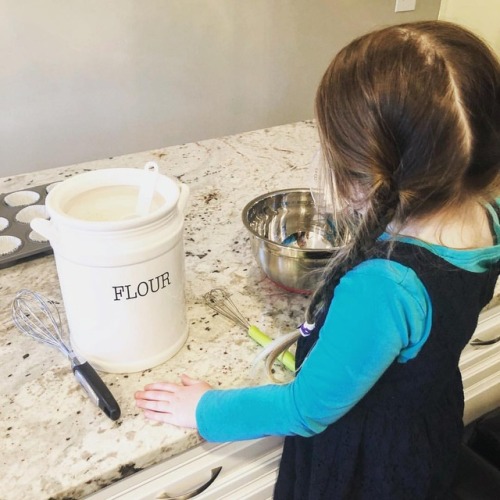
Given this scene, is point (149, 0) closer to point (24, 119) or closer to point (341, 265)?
point (24, 119)

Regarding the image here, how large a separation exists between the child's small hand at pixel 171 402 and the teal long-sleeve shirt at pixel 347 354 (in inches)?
0.5

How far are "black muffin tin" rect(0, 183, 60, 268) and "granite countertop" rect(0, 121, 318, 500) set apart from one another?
0.02 m

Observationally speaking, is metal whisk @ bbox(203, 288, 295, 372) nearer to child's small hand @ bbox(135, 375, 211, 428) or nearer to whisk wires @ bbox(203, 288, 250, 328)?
whisk wires @ bbox(203, 288, 250, 328)

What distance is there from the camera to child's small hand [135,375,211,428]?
0.65 meters

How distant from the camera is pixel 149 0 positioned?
1873 millimetres

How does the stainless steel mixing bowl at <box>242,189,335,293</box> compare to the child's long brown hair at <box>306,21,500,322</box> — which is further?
the stainless steel mixing bowl at <box>242,189,335,293</box>

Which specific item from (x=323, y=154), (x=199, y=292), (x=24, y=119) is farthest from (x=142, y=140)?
(x=323, y=154)

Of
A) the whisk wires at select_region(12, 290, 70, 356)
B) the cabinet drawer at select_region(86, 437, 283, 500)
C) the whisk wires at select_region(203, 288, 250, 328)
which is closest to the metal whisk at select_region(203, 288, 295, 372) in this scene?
the whisk wires at select_region(203, 288, 250, 328)

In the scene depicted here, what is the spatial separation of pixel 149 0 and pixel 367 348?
1685mm

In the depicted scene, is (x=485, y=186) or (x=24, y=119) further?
(x=24, y=119)

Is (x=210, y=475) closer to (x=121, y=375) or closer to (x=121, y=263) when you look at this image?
(x=121, y=375)

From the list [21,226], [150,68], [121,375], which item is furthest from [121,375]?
[150,68]

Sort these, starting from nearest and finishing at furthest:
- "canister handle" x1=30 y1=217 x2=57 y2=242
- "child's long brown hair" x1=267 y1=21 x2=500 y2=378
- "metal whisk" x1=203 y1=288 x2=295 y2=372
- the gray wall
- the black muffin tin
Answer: "child's long brown hair" x1=267 y1=21 x2=500 y2=378 → "canister handle" x1=30 y1=217 x2=57 y2=242 → "metal whisk" x1=203 y1=288 x2=295 y2=372 → the black muffin tin → the gray wall

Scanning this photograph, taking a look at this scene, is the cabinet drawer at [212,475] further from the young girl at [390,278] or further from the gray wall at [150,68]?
the gray wall at [150,68]
